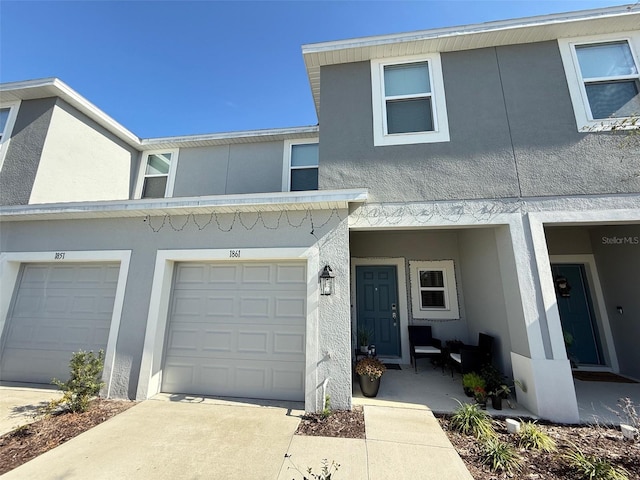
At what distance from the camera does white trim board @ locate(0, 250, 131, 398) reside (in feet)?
15.8

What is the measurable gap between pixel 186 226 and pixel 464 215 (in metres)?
5.33

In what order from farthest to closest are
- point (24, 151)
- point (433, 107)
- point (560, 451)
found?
point (24, 151) < point (433, 107) < point (560, 451)

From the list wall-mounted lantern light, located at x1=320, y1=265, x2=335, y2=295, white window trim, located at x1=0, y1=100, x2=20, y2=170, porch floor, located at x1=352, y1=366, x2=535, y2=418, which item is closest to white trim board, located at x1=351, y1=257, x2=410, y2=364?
porch floor, located at x1=352, y1=366, x2=535, y2=418

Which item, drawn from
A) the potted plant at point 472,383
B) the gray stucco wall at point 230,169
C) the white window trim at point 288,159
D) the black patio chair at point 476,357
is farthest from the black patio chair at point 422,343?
the gray stucco wall at point 230,169

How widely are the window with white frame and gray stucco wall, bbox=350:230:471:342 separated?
5.94 metres

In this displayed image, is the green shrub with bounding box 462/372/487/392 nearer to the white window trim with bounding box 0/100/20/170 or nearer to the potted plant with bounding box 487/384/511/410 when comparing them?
the potted plant with bounding box 487/384/511/410

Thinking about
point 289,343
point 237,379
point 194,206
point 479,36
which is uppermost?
point 479,36

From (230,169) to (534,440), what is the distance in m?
8.54

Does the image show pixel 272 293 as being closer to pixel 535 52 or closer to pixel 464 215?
pixel 464 215

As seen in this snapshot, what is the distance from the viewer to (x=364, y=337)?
259 inches

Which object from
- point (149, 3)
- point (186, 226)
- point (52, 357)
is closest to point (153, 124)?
point (149, 3)

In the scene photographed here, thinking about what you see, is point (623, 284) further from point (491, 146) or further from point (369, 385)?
point (369, 385)

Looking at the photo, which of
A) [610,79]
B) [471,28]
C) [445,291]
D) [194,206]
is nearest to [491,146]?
[471,28]

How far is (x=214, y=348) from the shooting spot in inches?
195
